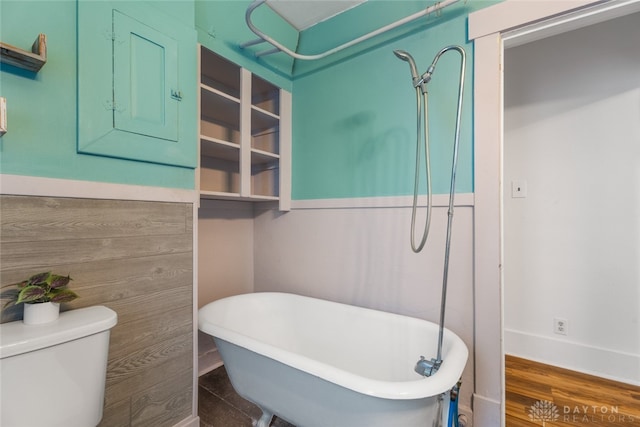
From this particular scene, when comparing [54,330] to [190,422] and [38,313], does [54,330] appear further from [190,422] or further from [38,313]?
[190,422]

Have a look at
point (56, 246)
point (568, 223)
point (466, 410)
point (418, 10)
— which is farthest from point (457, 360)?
point (418, 10)

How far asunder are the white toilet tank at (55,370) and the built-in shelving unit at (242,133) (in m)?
0.90

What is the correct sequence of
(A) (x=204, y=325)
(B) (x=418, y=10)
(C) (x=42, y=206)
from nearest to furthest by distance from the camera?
(C) (x=42, y=206) < (A) (x=204, y=325) < (B) (x=418, y=10)

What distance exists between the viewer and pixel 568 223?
1.88 meters

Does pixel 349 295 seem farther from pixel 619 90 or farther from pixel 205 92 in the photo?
pixel 619 90

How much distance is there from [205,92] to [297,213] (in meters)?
0.94

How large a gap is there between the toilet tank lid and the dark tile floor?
0.85 m

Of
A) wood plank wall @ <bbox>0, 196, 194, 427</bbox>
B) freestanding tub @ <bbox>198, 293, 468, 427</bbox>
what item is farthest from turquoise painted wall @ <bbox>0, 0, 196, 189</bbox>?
freestanding tub @ <bbox>198, 293, 468, 427</bbox>

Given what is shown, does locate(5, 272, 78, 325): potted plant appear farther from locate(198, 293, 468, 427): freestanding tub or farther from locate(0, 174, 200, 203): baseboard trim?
locate(198, 293, 468, 427): freestanding tub

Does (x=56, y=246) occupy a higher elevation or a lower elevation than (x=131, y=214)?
lower

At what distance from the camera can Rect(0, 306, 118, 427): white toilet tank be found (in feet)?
2.43

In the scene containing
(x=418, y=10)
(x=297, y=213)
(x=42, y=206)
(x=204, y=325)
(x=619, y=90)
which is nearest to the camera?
(x=42, y=206)

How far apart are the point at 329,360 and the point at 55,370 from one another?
1.14 metres

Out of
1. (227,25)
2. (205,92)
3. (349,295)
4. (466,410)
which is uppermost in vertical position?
(227,25)
